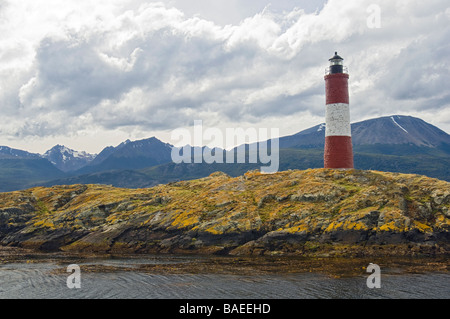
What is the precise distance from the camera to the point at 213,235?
227ft

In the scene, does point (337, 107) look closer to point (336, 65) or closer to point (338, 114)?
point (338, 114)

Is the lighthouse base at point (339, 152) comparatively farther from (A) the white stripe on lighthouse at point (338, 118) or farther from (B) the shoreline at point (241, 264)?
(B) the shoreline at point (241, 264)

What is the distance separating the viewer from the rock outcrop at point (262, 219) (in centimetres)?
6212

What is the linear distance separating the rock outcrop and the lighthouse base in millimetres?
2659

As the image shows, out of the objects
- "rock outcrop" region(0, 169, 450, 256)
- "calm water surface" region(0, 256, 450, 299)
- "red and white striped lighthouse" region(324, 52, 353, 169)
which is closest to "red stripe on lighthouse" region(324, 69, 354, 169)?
"red and white striped lighthouse" region(324, 52, 353, 169)

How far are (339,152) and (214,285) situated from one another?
48242 millimetres

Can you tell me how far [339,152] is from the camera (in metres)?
81.8

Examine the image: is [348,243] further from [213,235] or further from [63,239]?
[63,239]

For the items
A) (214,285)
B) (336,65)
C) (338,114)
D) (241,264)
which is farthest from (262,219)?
(336,65)

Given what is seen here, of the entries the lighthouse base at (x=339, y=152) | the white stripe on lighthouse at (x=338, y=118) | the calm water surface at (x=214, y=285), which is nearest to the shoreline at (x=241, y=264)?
the calm water surface at (x=214, y=285)

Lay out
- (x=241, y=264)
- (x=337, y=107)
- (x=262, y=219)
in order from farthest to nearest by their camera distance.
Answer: (x=337, y=107), (x=262, y=219), (x=241, y=264)

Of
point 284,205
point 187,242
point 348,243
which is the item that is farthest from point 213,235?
point 348,243

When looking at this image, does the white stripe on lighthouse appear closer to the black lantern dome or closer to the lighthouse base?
the lighthouse base
